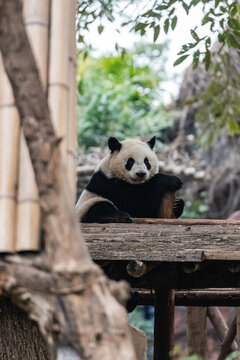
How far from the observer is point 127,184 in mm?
6891

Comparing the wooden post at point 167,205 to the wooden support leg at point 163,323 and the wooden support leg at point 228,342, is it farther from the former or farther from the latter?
the wooden support leg at point 228,342

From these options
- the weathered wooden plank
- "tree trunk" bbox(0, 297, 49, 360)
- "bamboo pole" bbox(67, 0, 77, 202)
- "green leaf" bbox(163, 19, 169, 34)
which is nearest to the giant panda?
the weathered wooden plank

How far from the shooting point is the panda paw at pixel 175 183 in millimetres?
6248

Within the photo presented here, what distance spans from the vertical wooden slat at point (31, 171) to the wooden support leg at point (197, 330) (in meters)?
5.30

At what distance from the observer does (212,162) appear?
1558cm

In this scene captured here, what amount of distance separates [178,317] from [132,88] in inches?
225

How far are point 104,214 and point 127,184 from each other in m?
0.63

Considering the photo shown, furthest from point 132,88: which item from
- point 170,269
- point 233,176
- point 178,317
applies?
point 170,269

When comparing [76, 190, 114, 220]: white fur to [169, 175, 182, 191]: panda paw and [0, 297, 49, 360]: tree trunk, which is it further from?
[0, 297, 49, 360]: tree trunk

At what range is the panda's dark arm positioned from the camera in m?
6.27

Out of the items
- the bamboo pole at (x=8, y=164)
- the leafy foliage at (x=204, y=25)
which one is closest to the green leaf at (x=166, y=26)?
the leafy foliage at (x=204, y=25)

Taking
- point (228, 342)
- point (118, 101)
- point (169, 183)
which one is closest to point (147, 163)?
point (169, 183)

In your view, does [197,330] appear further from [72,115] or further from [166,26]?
[72,115]

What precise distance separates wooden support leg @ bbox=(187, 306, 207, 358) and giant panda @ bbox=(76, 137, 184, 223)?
1.82 metres
